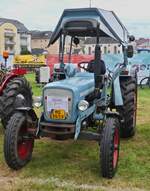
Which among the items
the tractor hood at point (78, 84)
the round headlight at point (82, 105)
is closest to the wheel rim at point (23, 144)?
the tractor hood at point (78, 84)

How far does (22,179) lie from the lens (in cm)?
596

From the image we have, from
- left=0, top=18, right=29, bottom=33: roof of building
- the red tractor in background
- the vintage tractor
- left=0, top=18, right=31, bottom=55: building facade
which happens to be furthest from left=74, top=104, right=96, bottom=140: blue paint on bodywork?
left=0, top=18, right=29, bottom=33: roof of building

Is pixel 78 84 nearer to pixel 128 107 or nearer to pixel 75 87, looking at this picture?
pixel 75 87

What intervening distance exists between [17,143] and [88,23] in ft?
7.39

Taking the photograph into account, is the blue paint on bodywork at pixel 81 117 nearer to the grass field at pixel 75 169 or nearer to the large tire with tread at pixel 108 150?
the large tire with tread at pixel 108 150

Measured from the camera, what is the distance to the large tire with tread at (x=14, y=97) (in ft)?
26.4

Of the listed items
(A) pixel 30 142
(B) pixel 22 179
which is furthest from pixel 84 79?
(B) pixel 22 179

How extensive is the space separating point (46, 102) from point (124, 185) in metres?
1.66

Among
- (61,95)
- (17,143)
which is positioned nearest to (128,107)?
(61,95)

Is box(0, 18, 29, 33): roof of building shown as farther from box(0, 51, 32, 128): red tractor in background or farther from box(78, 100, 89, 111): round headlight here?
box(78, 100, 89, 111): round headlight

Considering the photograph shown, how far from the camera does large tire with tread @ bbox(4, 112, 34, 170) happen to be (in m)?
6.14

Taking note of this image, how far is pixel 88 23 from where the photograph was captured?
714 cm

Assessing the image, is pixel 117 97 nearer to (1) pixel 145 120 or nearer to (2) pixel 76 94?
(2) pixel 76 94

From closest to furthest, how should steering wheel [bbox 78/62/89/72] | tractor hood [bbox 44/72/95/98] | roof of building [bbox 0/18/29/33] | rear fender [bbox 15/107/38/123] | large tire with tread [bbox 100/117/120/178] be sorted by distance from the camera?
large tire with tread [bbox 100/117/120/178], tractor hood [bbox 44/72/95/98], rear fender [bbox 15/107/38/123], steering wheel [bbox 78/62/89/72], roof of building [bbox 0/18/29/33]
